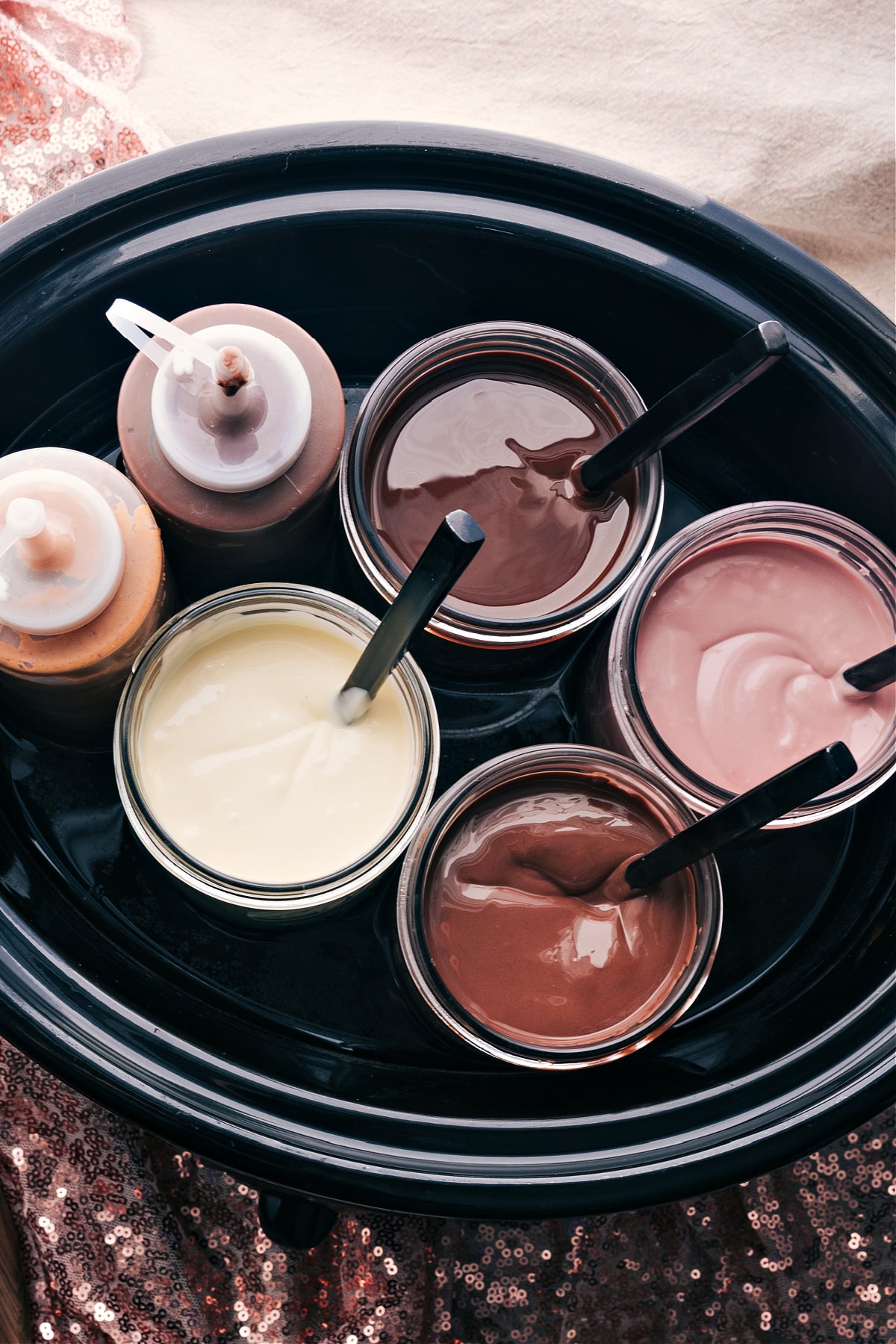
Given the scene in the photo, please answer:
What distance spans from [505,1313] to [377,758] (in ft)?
1.40

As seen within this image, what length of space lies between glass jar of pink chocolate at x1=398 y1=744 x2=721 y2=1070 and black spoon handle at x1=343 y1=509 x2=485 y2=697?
102 mm

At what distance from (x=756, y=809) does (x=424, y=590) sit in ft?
0.60

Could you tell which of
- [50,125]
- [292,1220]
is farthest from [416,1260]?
[50,125]

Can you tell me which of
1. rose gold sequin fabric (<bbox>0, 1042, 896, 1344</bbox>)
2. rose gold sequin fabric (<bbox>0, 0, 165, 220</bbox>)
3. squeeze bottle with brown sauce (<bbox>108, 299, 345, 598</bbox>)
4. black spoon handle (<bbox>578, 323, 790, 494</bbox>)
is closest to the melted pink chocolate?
black spoon handle (<bbox>578, 323, 790, 494</bbox>)

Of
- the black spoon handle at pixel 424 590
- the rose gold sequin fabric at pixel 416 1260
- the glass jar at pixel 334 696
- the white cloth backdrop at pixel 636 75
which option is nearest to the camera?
the black spoon handle at pixel 424 590

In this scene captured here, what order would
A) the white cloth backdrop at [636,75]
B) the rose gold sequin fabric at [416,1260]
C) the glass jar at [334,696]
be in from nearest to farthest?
1. the glass jar at [334,696]
2. the rose gold sequin fabric at [416,1260]
3. the white cloth backdrop at [636,75]

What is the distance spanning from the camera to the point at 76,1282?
29.6 inches

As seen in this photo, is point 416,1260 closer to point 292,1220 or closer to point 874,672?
point 292,1220

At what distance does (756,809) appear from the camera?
0.50 m

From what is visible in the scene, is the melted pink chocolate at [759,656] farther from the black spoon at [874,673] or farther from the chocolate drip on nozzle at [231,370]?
the chocolate drip on nozzle at [231,370]

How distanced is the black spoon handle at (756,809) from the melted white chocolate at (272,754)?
155 millimetres

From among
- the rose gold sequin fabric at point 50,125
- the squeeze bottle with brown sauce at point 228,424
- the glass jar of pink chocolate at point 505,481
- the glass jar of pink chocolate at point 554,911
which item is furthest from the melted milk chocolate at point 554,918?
the rose gold sequin fabric at point 50,125

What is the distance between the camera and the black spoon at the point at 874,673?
61 cm

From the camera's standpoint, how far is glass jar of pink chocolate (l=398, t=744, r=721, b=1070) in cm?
61
